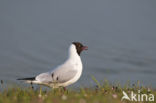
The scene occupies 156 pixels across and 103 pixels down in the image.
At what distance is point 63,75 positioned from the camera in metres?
9.38

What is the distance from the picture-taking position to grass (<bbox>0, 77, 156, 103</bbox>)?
5.95m

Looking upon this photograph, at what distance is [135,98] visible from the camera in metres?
7.82

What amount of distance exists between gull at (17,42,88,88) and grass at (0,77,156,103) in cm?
59

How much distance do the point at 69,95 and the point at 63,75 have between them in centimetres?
225

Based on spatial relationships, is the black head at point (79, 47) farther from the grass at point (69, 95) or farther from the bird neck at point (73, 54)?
the grass at point (69, 95)

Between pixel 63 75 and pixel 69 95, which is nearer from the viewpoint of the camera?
pixel 69 95

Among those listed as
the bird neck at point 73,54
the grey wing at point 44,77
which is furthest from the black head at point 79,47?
the grey wing at point 44,77

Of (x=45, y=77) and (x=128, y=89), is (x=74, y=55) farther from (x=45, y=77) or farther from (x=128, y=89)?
(x=128, y=89)

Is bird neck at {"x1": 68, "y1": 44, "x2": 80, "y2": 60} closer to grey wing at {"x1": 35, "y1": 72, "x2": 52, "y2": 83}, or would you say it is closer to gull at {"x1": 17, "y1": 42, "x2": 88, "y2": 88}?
gull at {"x1": 17, "y1": 42, "x2": 88, "y2": 88}

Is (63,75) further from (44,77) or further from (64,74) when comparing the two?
(44,77)

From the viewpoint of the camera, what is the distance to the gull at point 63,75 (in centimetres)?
939

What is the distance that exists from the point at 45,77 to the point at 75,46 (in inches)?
56.1

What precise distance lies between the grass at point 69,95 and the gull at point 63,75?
59cm

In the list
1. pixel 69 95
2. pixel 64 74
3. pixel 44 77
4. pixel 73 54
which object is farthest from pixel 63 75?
pixel 69 95
